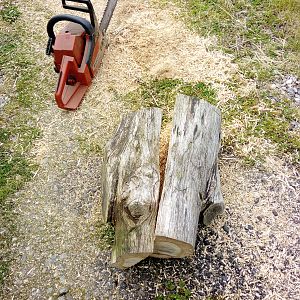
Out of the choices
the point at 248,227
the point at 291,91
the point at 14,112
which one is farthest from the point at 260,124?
the point at 14,112

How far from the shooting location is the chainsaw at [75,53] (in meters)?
4.38

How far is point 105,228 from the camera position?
371 cm

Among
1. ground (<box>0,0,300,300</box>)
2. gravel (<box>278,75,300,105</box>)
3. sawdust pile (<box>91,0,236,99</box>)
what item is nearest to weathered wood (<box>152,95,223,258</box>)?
ground (<box>0,0,300,300</box>)

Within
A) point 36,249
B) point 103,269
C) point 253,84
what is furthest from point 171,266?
point 253,84

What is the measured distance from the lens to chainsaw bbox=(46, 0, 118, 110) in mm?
4375

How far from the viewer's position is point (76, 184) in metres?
4.04

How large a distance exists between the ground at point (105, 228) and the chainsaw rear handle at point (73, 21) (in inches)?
17.8

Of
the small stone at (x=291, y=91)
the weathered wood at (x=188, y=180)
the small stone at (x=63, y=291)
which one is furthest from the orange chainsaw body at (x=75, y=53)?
the small stone at (x=291, y=91)

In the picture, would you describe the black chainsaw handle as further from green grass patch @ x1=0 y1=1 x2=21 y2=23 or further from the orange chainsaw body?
green grass patch @ x1=0 y1=1 x2=21 y2=23

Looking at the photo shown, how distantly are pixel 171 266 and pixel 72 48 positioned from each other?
2283 millimetres

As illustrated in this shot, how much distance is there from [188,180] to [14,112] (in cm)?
227

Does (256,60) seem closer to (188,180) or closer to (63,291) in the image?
(188,180)

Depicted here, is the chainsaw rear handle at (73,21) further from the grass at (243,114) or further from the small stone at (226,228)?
the small stone at (226,228)

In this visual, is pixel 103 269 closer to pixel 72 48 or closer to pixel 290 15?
pixel 72 48
